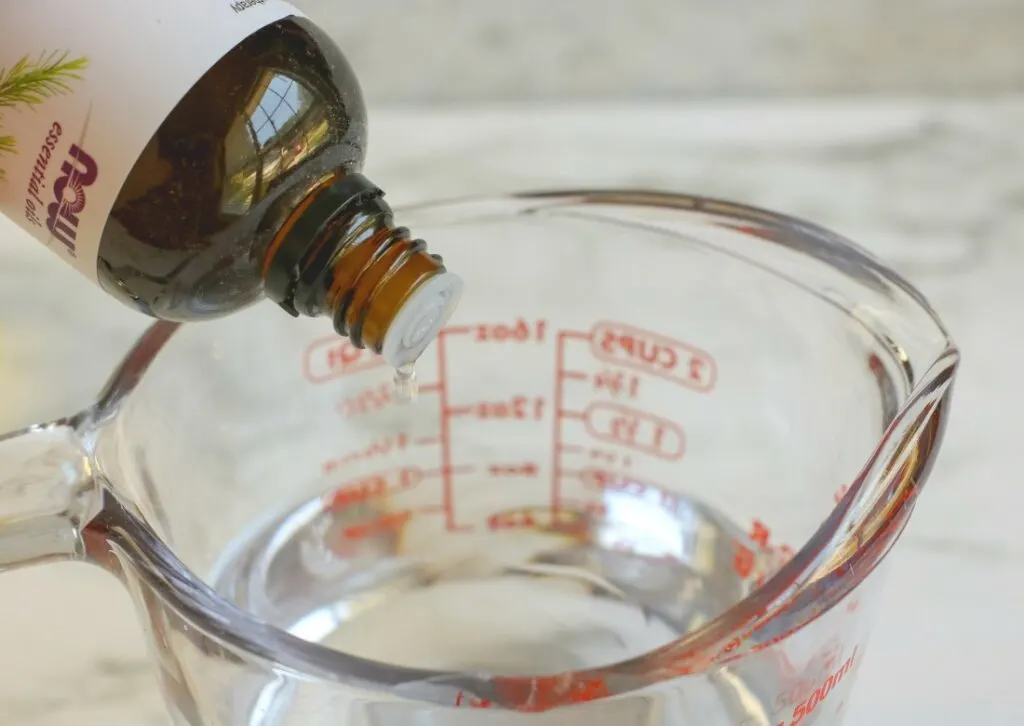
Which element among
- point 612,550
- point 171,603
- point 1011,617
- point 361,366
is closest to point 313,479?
point 361,366

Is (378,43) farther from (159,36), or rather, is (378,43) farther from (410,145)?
(159,36)

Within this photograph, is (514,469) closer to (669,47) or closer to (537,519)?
(537,519)

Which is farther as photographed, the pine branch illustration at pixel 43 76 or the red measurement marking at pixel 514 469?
the red measurement marking at pixel 514 469

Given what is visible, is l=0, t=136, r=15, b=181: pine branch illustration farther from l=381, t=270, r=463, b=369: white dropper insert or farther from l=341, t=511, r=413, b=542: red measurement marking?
l=341, t=511, r=413, b=542: red measurement marking

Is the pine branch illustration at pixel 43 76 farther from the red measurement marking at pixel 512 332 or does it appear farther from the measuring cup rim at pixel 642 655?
the red measurement marking at pixel 512 332

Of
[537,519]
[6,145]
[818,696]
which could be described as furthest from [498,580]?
[6,145]

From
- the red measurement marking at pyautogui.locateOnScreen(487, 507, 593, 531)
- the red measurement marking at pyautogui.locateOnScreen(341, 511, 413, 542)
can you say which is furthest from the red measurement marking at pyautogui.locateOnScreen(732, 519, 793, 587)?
the red measurement marking at pyautogui.locateOnScreen(341, 511, 413, 542)

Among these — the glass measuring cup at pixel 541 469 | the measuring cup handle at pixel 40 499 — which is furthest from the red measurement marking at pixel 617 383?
the measuring cup handle at pixel 40 499
